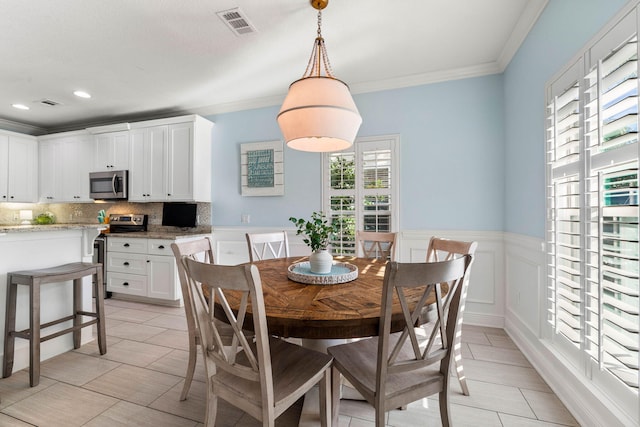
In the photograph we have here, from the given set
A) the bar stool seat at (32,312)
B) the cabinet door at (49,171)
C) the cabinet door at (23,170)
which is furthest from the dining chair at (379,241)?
the cabinet door at (23,170)

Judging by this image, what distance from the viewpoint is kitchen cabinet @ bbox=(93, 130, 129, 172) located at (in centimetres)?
426

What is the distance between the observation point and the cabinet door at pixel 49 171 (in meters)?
4.78

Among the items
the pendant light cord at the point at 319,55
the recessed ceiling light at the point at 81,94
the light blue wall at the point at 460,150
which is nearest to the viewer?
the pendant light cord at the point at 319,55

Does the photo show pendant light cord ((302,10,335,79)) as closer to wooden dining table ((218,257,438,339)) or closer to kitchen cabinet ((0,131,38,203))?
wooden dining table ((218,257,438,339))

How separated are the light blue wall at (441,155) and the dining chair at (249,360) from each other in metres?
2.28

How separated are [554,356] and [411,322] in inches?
59.9

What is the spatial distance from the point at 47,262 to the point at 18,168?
355 centimetres

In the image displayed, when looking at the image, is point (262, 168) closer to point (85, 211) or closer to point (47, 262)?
point (47, 262)

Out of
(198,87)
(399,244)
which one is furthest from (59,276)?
(399,244)

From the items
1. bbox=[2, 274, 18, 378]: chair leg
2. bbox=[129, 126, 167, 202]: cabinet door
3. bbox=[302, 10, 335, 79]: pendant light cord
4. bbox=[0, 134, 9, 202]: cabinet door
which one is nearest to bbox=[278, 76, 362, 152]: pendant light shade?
bbox=[302, 10, 335, 79]: pendant light cord

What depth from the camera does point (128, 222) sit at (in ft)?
15.0

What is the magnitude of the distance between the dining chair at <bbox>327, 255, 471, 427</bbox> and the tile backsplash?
3378 mm

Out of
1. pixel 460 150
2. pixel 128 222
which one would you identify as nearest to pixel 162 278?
pixel 128 222

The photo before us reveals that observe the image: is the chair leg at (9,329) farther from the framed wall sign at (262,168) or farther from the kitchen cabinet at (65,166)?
the kitchen cabinet at (65,166)
